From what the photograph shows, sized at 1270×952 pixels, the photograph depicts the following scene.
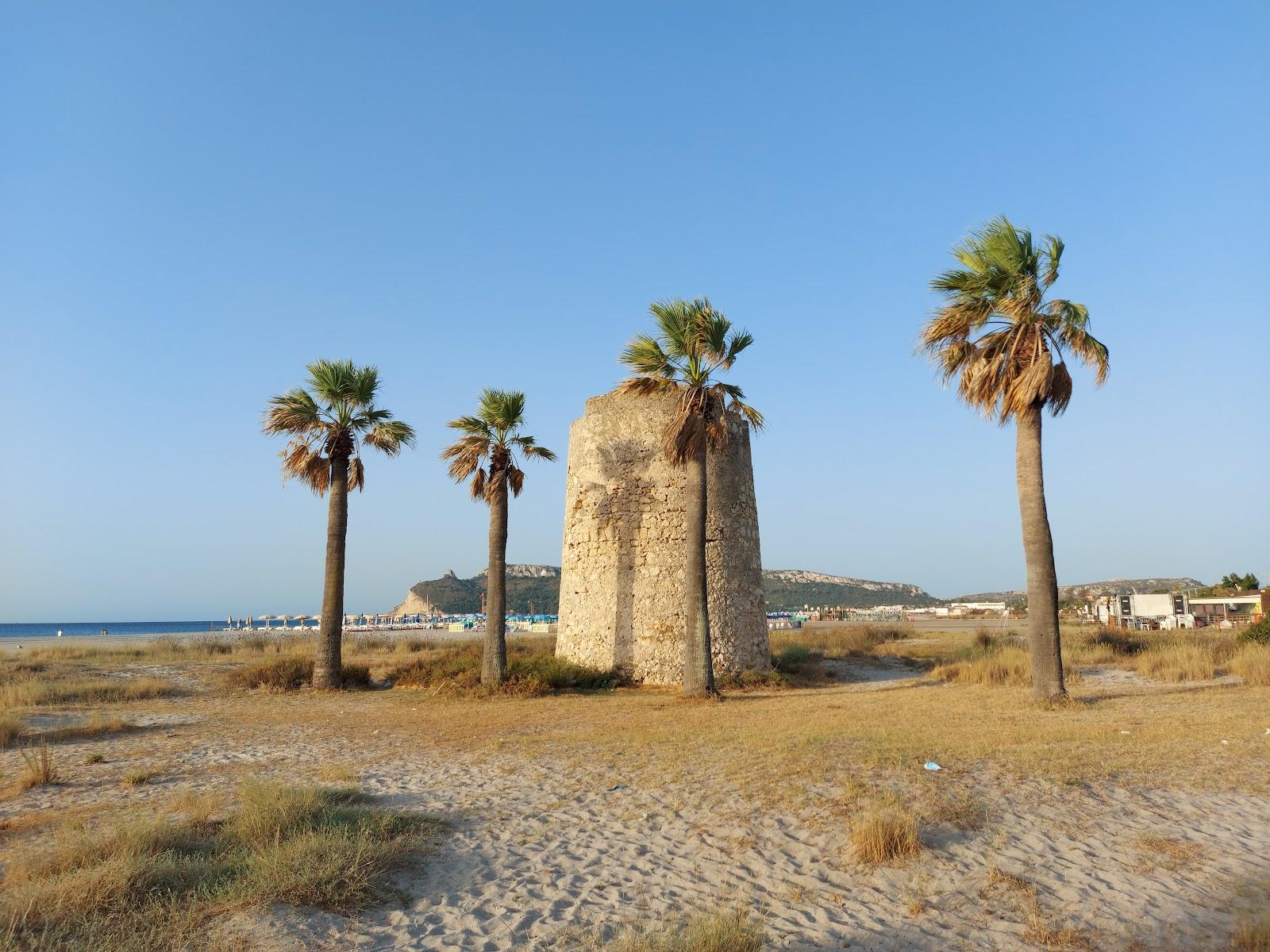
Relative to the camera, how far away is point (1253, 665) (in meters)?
15.2

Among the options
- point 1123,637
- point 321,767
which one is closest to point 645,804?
point 321,767

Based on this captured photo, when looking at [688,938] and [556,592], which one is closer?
[688,938]

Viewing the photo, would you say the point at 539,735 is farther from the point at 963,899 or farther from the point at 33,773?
the point at 963,899

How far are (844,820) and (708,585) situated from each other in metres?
11.6

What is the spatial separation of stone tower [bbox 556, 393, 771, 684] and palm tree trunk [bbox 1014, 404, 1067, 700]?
6.89m

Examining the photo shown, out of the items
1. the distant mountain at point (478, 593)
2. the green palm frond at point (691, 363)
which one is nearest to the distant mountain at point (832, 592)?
the distant mountain at point (478, 593)

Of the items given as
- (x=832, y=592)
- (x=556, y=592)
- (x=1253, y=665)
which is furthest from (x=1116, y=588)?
(x=1253, y=665)

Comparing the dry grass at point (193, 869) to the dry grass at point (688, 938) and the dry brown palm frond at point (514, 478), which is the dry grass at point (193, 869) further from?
the dry brown palm frond at point (514, 478)

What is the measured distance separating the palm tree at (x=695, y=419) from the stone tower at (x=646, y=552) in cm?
210

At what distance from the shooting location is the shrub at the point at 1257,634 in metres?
17.8

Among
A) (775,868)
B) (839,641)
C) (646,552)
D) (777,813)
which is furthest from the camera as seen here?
(839,641)

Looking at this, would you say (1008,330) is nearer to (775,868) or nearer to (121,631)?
(775,868)

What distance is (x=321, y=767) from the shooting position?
940 cm

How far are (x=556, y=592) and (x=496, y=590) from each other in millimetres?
120168
